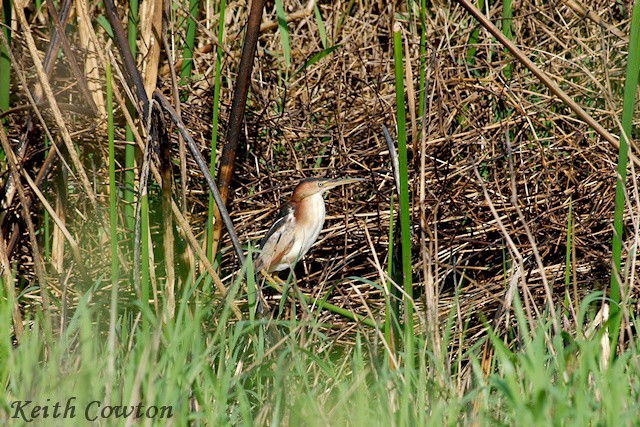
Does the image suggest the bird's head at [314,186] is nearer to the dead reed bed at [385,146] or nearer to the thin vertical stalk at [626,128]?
the dead reed bed at [385,146]

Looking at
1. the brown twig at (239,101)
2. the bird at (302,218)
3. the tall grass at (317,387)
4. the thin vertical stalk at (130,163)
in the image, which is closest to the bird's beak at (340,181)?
the bird at (302,218)

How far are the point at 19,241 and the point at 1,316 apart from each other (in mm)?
1258

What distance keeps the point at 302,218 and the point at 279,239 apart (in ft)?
0.50

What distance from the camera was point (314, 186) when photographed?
10.1ft

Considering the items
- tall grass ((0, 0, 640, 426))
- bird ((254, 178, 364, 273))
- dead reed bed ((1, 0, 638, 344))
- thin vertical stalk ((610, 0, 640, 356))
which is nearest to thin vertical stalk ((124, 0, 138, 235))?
dead reed bed ((1, 0, 638, 344))

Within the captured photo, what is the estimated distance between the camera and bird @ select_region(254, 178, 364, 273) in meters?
3.06

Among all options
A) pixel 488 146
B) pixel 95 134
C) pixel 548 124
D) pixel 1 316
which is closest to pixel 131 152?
pixel 95 134

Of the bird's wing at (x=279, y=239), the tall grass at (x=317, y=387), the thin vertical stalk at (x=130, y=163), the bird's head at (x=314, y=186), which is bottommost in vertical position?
the tall grass at (x=317, y=387)

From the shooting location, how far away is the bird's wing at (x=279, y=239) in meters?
3.13

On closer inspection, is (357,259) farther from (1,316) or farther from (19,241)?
(1,316)

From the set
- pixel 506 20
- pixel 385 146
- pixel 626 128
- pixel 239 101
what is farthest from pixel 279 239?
pixel 626 128

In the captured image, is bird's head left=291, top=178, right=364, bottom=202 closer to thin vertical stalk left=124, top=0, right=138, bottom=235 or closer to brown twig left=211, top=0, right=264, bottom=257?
brown twig left=211, top=0, right=264, bottom=257

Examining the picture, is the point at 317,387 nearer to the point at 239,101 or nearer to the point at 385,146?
the point at 239,101

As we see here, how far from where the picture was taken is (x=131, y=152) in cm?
291
